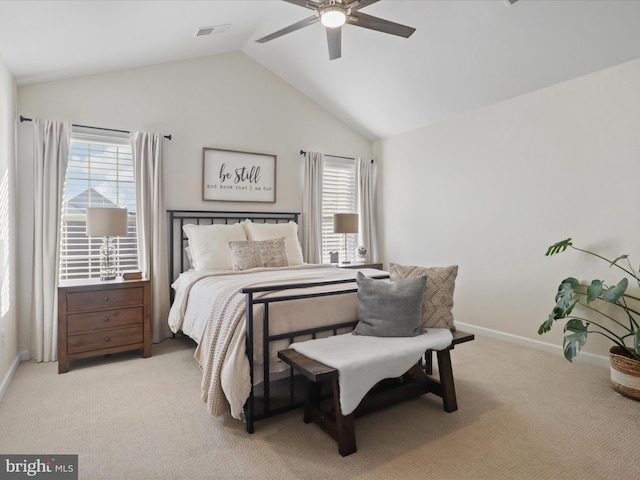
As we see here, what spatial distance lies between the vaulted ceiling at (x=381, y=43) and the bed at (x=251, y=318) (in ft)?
6.36

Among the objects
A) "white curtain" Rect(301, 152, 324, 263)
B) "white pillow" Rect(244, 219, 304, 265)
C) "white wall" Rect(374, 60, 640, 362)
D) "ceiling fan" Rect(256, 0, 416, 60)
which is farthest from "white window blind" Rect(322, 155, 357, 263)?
"ceiling fan" Rect(256, 0, 416, 60)

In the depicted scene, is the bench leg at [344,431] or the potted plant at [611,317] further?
the potted plant at [611,317]

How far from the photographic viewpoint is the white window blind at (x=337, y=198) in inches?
209

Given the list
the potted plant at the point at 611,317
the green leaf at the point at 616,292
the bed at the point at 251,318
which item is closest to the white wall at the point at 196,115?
the bed at the point at 251,318

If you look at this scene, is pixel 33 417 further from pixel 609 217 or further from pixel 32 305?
pixel 609 217

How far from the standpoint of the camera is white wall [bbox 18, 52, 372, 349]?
11.7ft

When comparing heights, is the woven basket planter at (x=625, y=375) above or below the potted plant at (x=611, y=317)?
below

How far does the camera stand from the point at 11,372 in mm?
3025

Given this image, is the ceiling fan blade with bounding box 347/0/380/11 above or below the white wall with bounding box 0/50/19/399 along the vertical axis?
above

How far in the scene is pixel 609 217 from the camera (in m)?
3.21

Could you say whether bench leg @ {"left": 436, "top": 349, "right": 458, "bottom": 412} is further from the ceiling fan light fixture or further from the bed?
A: the ceiling fan light fixture

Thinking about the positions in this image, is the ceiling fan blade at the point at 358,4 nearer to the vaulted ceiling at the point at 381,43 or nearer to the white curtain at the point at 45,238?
the vaulted ceiling at the point at 381,43

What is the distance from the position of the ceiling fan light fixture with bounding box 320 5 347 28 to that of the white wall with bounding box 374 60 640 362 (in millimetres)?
2314

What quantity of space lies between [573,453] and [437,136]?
3.61m
